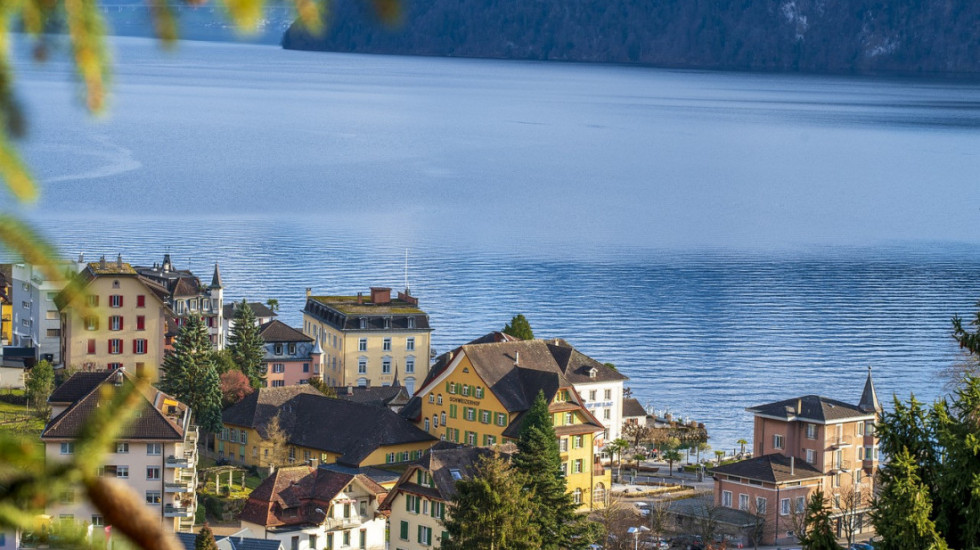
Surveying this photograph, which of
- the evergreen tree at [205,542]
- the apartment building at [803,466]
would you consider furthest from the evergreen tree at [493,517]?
the apartment building at [803,466]

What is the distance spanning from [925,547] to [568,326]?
64617 mm

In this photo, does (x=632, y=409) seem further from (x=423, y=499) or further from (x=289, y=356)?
(x=423, y=499)

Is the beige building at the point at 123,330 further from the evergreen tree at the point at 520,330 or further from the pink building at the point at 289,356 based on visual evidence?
the evergreen tree at the point at 520,330

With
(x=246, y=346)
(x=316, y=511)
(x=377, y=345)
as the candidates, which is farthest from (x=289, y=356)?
(x=316, y=511)

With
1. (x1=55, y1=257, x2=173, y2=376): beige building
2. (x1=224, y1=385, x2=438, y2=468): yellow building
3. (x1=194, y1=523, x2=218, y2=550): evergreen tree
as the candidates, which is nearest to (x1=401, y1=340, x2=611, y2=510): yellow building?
(x1=224, y1=385, x2=438, y2=468): yellow building

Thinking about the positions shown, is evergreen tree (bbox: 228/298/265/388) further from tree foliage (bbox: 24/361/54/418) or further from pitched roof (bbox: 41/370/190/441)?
pitched roof (bbox: 41/370/190/441)

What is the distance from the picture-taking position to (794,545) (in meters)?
45.7

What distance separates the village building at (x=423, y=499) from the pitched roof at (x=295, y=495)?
0.78 m

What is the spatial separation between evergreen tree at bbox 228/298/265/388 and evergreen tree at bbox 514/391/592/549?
76.9 feet

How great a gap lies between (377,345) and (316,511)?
2553 centimetres

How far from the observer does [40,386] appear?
5472 centimetres

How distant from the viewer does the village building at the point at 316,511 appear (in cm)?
4084

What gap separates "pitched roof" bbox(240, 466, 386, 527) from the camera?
134ft

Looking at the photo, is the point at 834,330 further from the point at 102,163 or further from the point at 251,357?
the point at 102,163
